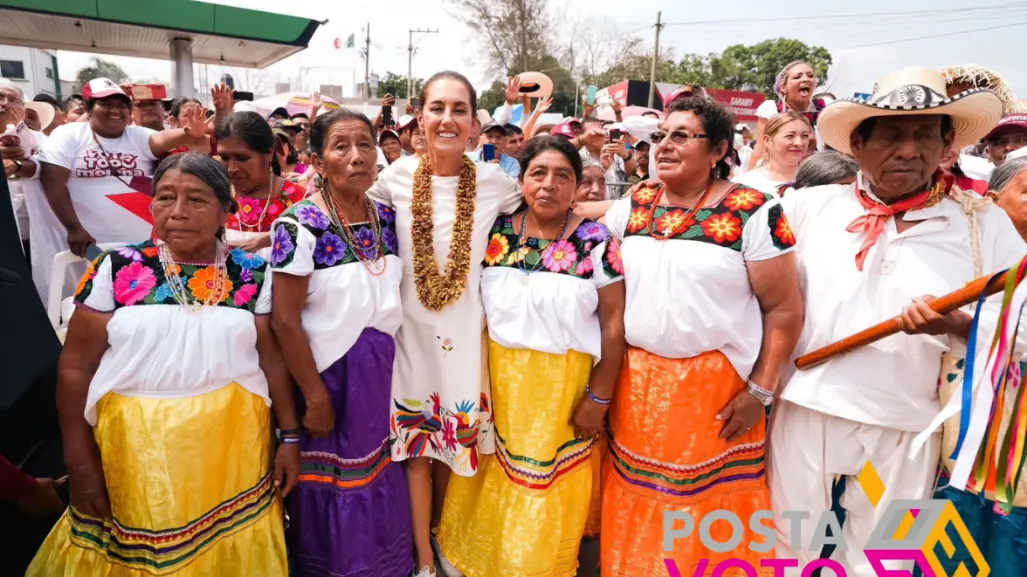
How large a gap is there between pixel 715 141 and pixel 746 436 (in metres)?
1.27

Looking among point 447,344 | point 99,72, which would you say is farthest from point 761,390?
point 99,72

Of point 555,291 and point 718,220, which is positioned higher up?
point 718,220

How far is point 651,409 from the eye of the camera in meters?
2.38

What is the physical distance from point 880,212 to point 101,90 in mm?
5075

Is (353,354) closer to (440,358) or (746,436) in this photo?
(440,358)

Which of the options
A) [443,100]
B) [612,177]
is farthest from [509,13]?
[443,100]

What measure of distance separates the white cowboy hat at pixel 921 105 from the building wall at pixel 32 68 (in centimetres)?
4649

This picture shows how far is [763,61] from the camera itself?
4853 centimetres

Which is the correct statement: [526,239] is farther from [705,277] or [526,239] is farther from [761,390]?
[761,390]

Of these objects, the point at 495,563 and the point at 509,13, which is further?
the point at 509,13

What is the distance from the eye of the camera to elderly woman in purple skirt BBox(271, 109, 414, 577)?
7.25 feet

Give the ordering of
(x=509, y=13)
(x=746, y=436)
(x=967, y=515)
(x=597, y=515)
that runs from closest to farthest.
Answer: (x=967, y=515)
(x=746, y=436)
(x=597, y=515)
(x=509, y=13)

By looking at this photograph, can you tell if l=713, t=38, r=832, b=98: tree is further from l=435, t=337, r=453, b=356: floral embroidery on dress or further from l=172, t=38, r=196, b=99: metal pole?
l=435, t=337, r=453, b=356: floral embroidery on dress

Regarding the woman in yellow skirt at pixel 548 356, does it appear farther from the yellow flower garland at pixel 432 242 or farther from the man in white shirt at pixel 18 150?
the man in white shirt at pixel 18 150
